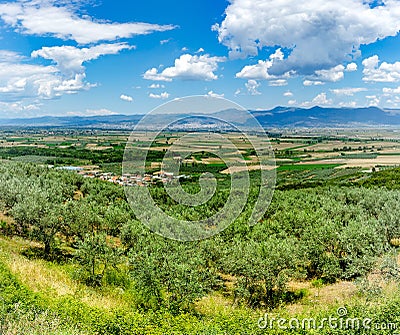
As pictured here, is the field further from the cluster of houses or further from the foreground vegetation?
the cluster of houses

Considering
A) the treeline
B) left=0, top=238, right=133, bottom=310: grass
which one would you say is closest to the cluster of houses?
the treeline

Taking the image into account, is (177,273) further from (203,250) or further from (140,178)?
(140,178)

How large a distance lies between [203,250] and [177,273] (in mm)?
8138

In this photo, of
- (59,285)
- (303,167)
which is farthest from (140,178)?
(303,167)

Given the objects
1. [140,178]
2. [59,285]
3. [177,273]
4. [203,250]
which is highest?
[140,178]

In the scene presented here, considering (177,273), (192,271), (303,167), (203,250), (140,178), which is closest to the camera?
(177,273)

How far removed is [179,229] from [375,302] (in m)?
16.6

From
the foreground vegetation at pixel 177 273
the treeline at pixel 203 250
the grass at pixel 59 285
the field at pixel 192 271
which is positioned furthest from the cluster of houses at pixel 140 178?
the grass at pixel 59 285

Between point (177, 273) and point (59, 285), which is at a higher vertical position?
Answer: point (177, 273)

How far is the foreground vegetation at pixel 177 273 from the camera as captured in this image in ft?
39.4

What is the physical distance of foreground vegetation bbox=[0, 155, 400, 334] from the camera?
12.0 metres

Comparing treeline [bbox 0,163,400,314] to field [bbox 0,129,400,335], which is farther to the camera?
treeline [bbox 0,163,400,314]

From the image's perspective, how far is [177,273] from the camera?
18.0 metres

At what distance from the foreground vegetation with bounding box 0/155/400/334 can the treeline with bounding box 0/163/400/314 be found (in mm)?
83
